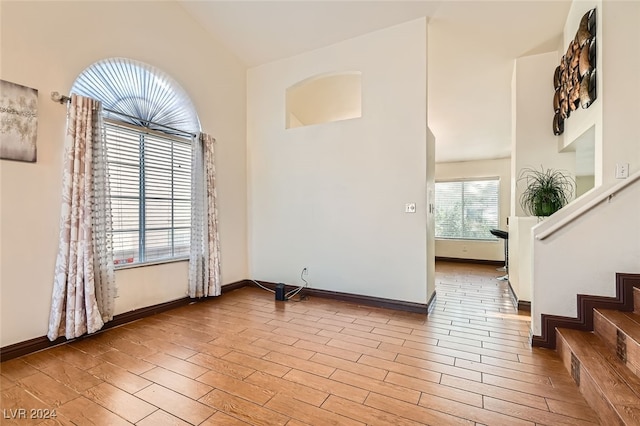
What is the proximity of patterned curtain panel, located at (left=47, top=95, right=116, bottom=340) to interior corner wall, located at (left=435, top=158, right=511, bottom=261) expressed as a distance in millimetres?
7046

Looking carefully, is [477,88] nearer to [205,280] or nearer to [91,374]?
[205,280]

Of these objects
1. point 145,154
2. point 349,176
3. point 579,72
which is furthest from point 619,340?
point 145,154

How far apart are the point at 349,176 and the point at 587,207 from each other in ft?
7.92

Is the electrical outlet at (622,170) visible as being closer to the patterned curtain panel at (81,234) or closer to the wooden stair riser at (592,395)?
the wooden stair riser at (592,395)

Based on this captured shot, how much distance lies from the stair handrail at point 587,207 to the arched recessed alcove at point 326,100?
11.1 feet

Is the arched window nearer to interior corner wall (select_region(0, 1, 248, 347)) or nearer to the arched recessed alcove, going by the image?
interior corner wall (select_region(0, 1, 248, 347))

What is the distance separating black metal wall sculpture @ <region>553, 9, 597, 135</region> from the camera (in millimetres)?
2576

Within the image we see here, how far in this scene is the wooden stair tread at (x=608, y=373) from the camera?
1.50 meters

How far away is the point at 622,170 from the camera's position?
2389mm

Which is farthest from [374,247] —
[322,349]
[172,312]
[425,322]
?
[172,312]

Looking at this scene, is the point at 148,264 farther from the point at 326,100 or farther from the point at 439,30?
the point at 439,30

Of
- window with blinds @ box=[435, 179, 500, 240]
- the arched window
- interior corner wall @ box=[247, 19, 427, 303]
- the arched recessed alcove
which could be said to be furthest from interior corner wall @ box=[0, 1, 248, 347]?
window with blinds @ box=[435, 179, 500, 240]

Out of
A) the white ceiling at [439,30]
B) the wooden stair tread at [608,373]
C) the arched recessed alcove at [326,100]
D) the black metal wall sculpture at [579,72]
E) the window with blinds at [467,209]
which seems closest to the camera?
the wooden stair tread at [608,373]

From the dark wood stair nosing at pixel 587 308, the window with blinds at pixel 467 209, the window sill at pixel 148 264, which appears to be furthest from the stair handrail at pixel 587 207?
the window with blinds at pixel 467 209
